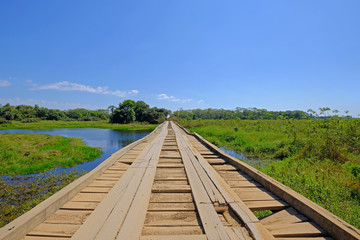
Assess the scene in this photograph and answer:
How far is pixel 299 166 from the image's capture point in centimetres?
674

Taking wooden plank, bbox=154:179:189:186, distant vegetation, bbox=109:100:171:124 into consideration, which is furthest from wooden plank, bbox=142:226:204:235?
distant vegetation, bbox=109:100:171:124

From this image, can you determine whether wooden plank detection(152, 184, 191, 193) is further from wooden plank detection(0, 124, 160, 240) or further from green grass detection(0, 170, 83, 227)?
green grass detection(0, 170, 83, 227)

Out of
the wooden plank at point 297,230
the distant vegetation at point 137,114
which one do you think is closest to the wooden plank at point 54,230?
the wooden plank at point 297,230

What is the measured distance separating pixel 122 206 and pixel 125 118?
165 feet

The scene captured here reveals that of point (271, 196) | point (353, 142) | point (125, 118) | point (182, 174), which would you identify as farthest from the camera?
point (125, 118)

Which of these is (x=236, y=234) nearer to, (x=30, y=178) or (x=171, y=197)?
(x=171, y=197)

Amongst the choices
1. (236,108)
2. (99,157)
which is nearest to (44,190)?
(99,157)

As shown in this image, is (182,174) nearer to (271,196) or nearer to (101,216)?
(271,196)

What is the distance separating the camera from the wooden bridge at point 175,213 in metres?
1.59

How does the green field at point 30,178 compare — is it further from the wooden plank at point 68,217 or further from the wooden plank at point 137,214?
the wooden plank at point 137,214

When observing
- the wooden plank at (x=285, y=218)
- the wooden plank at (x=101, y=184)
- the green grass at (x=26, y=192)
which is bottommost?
the green grass at (x=26, y=192)

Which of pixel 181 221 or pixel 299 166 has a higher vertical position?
pixel 181 221

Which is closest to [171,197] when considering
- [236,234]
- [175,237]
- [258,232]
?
[175,237]

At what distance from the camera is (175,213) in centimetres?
203
